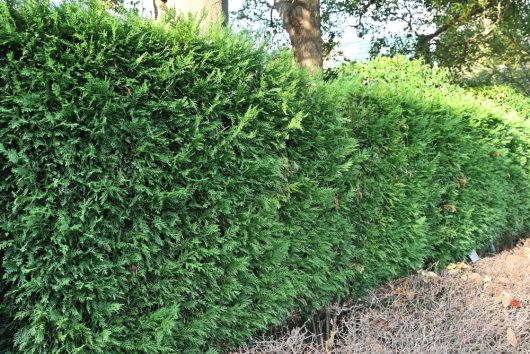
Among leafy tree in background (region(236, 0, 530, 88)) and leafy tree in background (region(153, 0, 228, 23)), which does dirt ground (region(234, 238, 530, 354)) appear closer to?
leafy tree in background (region(153, 0, 228, 23))

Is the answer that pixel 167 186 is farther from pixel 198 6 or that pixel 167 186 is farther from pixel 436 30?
pixel 436 30

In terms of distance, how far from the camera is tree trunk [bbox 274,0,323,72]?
27.4 feet

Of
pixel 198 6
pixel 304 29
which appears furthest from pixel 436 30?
pixel 198 6

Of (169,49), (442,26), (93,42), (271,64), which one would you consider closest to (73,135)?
(93,42)

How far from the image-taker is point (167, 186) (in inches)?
110

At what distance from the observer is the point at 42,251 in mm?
2430

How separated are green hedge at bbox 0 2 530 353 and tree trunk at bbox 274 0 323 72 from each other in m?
4.29

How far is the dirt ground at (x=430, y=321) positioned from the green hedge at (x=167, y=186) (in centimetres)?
28

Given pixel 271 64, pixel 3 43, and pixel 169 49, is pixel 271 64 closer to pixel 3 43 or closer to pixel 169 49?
pixel 169 49

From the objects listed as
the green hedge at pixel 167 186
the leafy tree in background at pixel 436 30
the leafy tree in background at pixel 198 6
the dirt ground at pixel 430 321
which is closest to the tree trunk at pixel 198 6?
the leafy tree in background at pixel 198 6

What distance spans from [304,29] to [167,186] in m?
6.28

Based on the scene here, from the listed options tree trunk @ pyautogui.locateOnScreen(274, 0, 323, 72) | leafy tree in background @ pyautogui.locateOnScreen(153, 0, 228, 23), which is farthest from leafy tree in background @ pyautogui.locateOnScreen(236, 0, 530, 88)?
leafy tree in background @ pyautogui.locateOnScreen(153, 0, 228, 23)

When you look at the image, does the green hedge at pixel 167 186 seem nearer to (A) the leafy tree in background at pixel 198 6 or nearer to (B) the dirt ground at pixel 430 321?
(B) the dirt ground at pixel 430 321

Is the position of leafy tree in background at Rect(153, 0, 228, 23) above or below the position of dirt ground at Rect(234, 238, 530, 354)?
above
